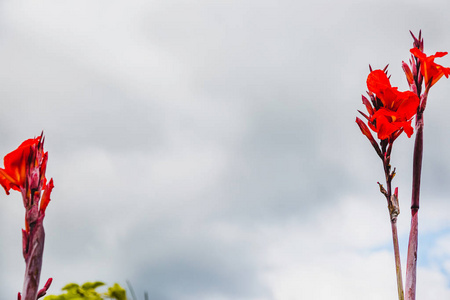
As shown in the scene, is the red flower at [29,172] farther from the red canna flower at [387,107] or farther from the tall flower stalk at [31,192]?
the red canna flower at [387,107]

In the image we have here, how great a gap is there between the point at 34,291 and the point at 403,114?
1624mm

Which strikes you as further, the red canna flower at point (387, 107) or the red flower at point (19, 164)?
the red canna flower at point (387, 107)

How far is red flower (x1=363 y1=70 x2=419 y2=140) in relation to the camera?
2125 millimetres

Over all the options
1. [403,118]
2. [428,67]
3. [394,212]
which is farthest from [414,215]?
[428,67]

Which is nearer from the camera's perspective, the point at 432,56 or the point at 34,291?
the point at 34,291

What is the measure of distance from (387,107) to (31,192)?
1527mm

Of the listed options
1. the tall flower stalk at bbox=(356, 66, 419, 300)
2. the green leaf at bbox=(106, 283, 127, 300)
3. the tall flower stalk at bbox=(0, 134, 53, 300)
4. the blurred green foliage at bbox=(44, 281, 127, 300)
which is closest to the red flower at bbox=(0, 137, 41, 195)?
the tall flower stalk at bbox=(0, 134, 53, 300)

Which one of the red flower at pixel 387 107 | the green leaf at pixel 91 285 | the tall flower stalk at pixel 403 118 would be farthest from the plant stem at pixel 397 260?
the green leaf at pixel 91 285

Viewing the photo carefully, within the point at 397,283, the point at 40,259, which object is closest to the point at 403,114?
the point at 397,283

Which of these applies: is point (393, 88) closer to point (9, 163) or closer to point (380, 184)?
point (380, 184)

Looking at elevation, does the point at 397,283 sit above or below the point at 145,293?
above

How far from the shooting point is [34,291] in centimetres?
160

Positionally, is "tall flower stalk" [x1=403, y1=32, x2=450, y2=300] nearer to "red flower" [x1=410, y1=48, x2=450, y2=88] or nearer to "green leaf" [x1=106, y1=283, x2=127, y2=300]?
"red flower" [x1=410, y1=48, x2=450, y2=88]

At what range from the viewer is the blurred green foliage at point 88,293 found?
112 centimetres
